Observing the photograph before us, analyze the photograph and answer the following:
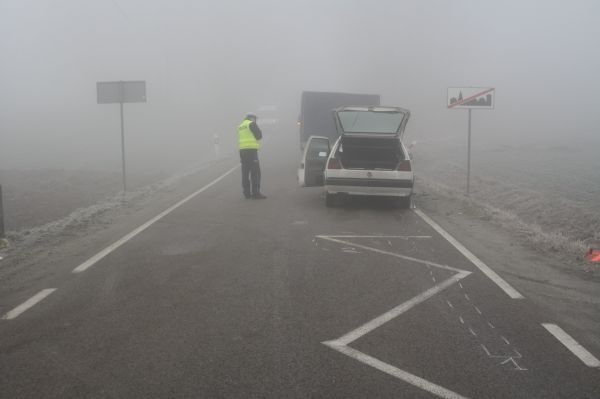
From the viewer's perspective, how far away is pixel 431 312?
18.3 feet

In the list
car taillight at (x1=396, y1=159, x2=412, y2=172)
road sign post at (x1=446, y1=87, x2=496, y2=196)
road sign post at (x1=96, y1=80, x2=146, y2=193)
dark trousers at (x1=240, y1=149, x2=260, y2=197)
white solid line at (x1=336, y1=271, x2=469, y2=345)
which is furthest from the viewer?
road sign post at (x1=96, y1=80, x2=146, y2=193)

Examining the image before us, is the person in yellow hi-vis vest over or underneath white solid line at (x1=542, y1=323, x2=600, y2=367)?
over

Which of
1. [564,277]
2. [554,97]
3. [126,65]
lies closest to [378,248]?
[564,277]

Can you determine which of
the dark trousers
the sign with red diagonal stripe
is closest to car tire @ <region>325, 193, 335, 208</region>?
the dark trousers

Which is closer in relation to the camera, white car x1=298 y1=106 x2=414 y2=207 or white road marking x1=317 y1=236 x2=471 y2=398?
white road marking x1=317 y1=236 x2=471 y2=398

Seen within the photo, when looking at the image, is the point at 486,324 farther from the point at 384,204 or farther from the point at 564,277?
the point at 384,204

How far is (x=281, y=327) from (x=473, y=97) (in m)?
11.0

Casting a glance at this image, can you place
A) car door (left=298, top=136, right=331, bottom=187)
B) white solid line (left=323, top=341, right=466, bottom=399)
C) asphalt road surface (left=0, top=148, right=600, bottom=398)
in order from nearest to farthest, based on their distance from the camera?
white solid line (left=323, top=341, right=466, bottom=399) → asphalt road surface (left=0, top=148, right=600, bottom=398) → car door (left=298, top=136, right=331, bottom=187)

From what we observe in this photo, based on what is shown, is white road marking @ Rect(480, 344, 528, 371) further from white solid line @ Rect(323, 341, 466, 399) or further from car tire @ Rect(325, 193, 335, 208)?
car tire @ Rect(325, 193, 335, 208)

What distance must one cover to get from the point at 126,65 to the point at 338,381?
96909 millimetres

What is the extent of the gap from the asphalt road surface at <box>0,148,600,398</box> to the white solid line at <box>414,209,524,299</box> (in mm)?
43

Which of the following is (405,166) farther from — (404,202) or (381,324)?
(381,324)

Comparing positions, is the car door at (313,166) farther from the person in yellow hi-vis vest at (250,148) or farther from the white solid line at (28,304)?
the white solid line at (28,304)

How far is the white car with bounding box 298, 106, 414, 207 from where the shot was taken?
1193 cm
